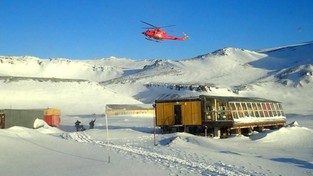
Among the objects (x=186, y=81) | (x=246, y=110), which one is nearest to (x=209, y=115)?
(x=246, y=110)

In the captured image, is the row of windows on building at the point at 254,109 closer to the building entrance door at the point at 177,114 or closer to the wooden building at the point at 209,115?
the wooden building at the point at 209,115

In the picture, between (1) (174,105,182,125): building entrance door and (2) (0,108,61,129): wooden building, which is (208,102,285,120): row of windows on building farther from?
(2) (0,108,61,129): wooden building

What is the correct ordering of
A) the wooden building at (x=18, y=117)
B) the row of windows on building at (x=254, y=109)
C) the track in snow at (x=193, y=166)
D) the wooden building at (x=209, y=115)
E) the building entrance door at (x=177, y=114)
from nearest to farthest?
the track in snow at (x=193, y=166)
the wooden building at (x=209, y=115)
the row of windows on building at (x=254, y=109)
the building entrance door at (x=177, y=114)
the wooden building at (x=18, y=117)

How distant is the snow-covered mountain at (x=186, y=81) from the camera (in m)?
80.6

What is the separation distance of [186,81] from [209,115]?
395ft

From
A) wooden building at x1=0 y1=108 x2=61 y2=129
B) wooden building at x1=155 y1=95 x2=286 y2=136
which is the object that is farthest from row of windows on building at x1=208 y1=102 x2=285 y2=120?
wooden building at x1=0 y1=108 x2=61 y2=129

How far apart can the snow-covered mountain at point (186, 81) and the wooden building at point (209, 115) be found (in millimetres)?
41279

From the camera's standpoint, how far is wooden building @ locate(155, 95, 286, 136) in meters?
29.4

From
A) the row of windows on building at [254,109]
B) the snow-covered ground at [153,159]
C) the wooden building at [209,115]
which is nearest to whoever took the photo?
the snow-covered ground at [153,159]

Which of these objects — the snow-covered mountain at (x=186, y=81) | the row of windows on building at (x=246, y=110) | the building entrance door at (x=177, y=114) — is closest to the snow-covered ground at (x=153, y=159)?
the row of windows on building at (x=246, y=110)

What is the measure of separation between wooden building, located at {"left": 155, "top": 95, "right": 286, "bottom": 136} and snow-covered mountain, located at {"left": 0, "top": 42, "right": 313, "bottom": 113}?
4128 cm

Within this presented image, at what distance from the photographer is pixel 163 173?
1330 centimetres

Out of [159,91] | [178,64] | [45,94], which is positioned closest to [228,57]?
[178,64]

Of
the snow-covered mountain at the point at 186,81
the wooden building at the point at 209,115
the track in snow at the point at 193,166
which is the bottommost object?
the track in snow at the point at 193,166
